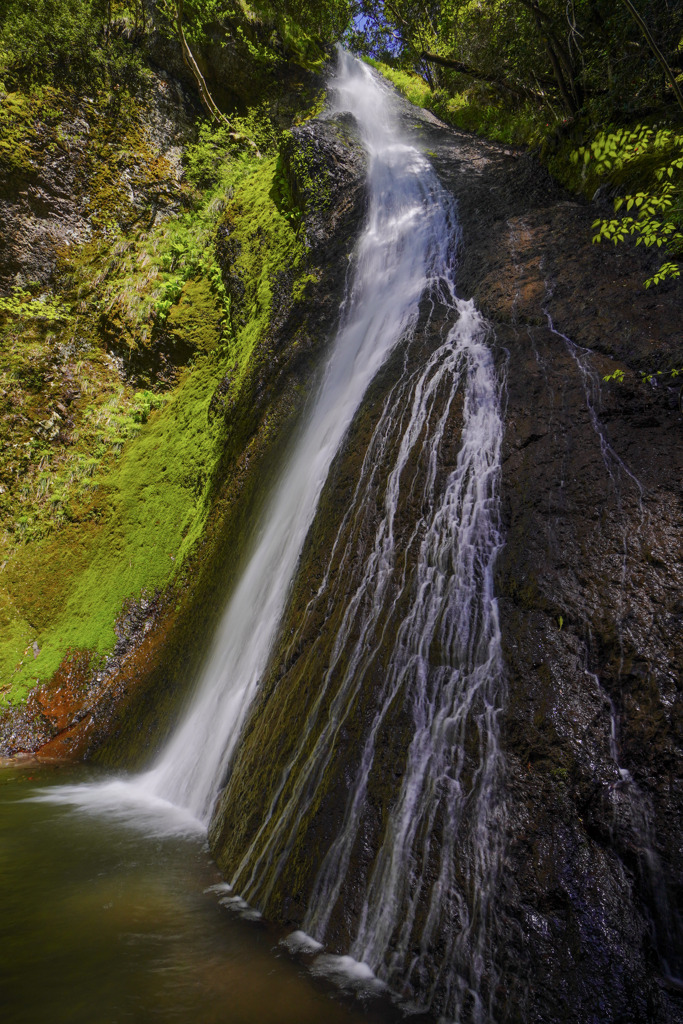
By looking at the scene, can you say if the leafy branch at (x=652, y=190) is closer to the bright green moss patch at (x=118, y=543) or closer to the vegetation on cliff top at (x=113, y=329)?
the vegetation on cliff top at (x=113, y=329)

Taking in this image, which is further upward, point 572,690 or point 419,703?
point 572,690

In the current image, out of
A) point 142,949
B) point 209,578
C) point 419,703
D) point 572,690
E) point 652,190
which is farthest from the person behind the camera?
point 209,578

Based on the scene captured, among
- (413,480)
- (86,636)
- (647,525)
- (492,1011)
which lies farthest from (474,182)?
(492,1011)

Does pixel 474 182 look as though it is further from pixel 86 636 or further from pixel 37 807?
pixel 37 807

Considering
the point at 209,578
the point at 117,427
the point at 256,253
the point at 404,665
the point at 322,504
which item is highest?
the point at 256,253

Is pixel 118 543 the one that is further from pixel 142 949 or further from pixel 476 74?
pixel 476 74

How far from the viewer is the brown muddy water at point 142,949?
7.91 ft

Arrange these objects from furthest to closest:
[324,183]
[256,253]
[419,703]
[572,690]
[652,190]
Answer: [256,253] < [324,183] < [652,190] < [419,703] < [572,690]

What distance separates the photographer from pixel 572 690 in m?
3.03

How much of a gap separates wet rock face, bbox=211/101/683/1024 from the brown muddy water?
272 millimetres

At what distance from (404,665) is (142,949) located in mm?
2130

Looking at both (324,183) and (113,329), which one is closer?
(324,183)

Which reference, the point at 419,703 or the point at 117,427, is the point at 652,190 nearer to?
the point at 419,703

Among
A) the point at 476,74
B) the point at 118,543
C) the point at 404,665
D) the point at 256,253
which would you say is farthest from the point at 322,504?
the point at 476,74
